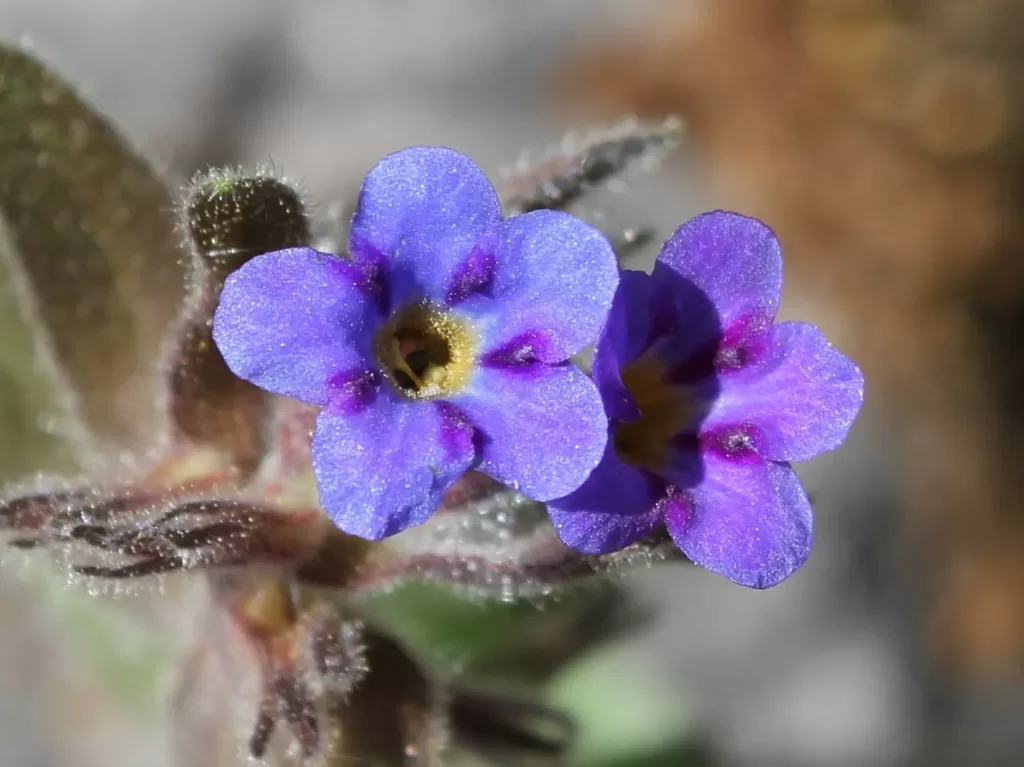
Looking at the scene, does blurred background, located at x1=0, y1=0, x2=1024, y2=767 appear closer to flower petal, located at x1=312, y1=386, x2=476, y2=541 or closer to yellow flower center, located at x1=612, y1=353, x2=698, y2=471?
yellow flower center, located at x1=612, y1=353, x2=698, y2=471

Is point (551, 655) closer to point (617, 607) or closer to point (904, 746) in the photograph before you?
point (617, 607)

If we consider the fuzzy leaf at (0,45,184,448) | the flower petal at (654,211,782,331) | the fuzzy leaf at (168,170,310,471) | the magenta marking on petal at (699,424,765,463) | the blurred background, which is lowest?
the magenta marking on petal at (699,424,765,463)

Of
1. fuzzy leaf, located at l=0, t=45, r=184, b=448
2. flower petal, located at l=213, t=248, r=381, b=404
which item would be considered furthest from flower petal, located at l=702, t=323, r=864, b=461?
fuzzy leaf, located at l=0, t=45, r=184, b=448

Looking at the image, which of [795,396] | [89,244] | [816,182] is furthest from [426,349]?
[816,182]

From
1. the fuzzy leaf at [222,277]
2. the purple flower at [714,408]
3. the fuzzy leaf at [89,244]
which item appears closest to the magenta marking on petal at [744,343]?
the purple flower at [714,408]

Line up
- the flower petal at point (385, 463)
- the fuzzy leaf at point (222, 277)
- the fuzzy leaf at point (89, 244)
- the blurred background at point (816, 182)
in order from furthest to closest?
1. the blurred background at point (816, 182)
2. the fuzzy leaf at point (89, 244)
3. the fuzzy leaf at point (222, 277)
4. the flower petal at point (385, 463)

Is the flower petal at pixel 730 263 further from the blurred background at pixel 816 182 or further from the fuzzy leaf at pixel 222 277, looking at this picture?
the blurred background at pixel 816 182

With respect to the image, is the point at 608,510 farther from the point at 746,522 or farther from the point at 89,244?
the point at 89,244
